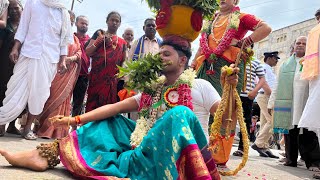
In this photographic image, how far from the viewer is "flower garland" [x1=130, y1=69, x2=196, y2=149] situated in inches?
116

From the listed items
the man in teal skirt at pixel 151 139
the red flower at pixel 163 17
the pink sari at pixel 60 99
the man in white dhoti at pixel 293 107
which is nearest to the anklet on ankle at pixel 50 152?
the man in teal skirt at pixel 151 139

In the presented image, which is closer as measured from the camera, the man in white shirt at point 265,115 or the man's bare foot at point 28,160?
the man's bare foot at point 28,160

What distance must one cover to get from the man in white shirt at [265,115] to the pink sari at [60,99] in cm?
311

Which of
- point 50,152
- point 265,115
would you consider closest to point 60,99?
point 50,152

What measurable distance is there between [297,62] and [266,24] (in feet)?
5.15

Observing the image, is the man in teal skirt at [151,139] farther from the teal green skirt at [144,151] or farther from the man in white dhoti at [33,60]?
the man in white dhoti at [33,60]

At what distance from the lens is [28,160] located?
274 centimetres

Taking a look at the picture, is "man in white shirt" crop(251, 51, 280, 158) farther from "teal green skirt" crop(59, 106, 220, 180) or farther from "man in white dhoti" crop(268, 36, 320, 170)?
"teal green skirt" crop(59, 106, 220, 180)

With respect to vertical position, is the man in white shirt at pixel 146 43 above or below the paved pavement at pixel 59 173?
above

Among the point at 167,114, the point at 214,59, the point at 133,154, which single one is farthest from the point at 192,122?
the point at 214,59

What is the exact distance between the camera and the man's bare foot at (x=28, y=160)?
2734 millimetres

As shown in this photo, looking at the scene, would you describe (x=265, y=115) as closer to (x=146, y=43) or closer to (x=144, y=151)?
(x=146, y=43)

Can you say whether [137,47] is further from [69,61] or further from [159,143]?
[159,143]

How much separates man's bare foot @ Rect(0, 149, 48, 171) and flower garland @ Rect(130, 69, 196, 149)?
2.30 feet
